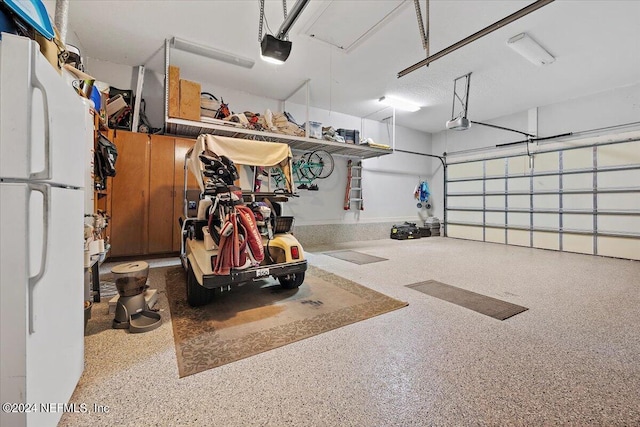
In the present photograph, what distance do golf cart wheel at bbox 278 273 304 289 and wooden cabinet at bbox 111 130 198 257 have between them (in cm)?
311

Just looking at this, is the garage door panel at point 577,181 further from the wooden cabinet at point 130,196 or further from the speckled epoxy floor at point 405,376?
the wooden cabinet at point 130,196

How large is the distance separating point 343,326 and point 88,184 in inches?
113

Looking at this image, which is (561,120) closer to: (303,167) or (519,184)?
(519,184)

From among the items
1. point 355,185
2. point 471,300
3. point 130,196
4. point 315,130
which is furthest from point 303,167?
point 471,300

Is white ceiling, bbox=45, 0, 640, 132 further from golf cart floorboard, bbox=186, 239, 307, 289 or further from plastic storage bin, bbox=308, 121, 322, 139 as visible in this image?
golf cart floorboard, bbox=186, 239, 307, 289

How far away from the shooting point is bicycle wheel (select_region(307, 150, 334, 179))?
7270 millimetres

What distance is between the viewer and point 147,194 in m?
5.00

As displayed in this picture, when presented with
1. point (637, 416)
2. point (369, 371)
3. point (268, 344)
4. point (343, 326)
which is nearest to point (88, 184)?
point (268, 344)

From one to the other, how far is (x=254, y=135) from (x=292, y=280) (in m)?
3.51

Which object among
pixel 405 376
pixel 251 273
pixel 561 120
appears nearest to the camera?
pixel 405 376

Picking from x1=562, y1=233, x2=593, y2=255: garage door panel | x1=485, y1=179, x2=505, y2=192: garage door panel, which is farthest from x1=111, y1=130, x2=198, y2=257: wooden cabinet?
x1=562, y1=233, x2=593, y2=255: garage door panel

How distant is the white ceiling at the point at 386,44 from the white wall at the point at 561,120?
30 centimetres

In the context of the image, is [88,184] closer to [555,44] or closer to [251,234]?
[251,234]

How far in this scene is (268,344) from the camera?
84.3 inches
